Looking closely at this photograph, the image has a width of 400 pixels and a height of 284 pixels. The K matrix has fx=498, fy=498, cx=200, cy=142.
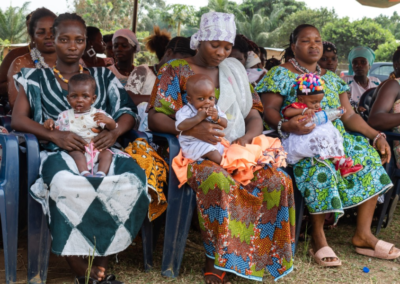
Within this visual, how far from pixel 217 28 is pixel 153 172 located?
111 centimetres

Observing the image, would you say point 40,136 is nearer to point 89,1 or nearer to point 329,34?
point 329,34

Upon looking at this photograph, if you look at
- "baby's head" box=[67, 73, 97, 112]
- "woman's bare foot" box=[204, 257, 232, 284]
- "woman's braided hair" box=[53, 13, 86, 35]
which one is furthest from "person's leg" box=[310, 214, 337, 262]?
"woman's braided hair" box=[53, 13, 86, 35]

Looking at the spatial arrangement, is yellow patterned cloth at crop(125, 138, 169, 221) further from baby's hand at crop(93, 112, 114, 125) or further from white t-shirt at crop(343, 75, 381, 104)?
white t-shirt at crop(343, 75, 381, 104)

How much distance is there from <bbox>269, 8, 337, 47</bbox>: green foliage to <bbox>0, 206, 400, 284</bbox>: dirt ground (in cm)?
3591

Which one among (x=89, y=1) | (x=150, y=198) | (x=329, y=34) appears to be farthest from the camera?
(x=89, y=1)

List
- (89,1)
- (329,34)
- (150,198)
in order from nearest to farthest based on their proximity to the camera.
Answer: (150,198)
(329,34)
(89,1)

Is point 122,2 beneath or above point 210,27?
above

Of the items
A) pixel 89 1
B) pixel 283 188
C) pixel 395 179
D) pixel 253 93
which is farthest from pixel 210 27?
pixel 89 1

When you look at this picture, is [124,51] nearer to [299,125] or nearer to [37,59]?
[37,59]

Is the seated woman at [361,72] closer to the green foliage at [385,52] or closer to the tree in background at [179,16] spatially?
the green foliage at [385,52]

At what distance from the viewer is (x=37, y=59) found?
4020 mm

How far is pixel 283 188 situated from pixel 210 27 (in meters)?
1.23

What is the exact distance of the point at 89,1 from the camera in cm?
4234

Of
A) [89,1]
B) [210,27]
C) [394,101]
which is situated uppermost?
[89,1]
